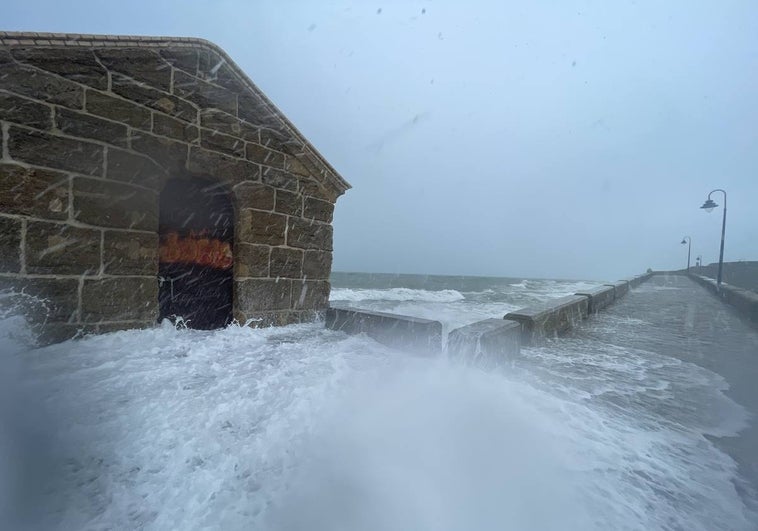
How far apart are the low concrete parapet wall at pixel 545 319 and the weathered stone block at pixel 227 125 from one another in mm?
4725

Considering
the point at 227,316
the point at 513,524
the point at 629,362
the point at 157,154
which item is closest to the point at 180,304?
the point at 227,316

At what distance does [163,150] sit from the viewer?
371 cm

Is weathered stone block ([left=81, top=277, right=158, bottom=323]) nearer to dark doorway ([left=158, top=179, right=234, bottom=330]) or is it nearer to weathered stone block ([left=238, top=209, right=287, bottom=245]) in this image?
dark doorway ([left=158, top=179, right=234, bottom=330])

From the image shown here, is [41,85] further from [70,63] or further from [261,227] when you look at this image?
[261,227]

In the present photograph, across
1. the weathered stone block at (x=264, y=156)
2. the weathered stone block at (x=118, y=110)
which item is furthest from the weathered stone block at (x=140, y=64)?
the weathered stone block at (x=264, y=156)

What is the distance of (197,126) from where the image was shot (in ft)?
13.1

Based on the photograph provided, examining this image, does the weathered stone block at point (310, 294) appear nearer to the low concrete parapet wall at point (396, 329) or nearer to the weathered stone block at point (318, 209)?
the low concrete parapet wall at point (396, 329)

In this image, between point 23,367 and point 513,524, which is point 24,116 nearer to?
point 23,367

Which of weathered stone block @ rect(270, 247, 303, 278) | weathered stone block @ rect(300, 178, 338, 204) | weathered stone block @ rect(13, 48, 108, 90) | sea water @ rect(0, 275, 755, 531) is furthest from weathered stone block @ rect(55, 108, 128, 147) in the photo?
weathered stone block @ rect(300, 178, 338, 204)

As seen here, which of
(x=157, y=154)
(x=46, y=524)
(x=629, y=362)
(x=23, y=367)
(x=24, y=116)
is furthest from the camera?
(x=629, y=362)

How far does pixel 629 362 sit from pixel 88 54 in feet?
23.3

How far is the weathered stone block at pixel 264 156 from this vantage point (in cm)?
449

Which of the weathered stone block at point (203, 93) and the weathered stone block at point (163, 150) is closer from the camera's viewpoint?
the weathered stone block at point (163, 150)

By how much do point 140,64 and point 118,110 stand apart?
607 millimetres
